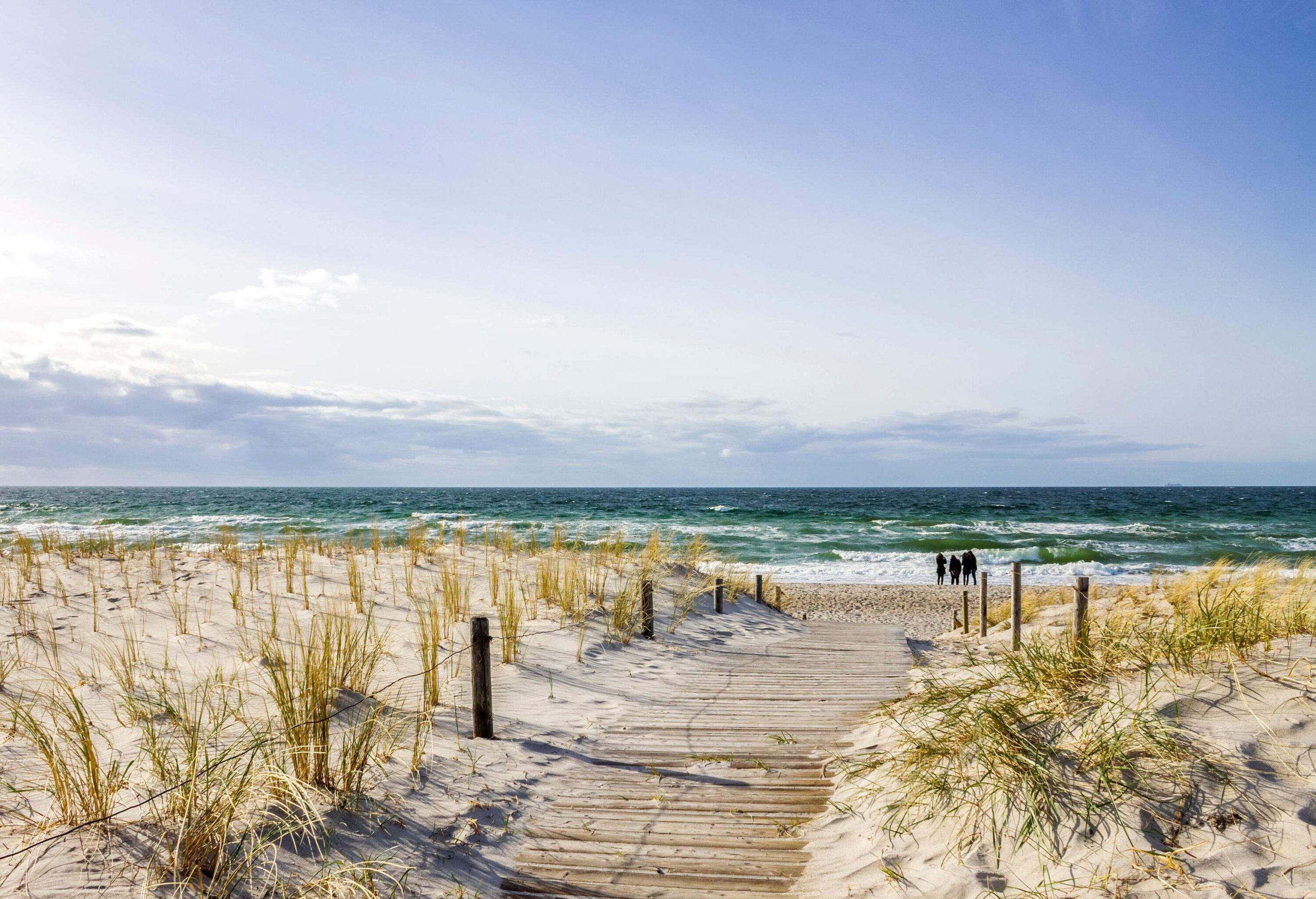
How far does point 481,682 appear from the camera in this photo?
5.27 m

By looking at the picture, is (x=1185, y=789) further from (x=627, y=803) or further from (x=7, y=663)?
(x=7, y=663)

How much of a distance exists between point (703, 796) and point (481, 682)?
179cm

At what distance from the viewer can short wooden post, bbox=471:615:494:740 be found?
17.1 feet

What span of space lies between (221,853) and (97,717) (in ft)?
10.1

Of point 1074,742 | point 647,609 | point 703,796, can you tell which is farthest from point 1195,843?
point 647,609

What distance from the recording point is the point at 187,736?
3.47m

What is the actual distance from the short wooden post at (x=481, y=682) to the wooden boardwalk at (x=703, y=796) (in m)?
0.84

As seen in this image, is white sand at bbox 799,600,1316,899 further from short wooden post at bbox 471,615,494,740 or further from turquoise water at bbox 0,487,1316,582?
turquoise water at bbox 0,487,1316,582

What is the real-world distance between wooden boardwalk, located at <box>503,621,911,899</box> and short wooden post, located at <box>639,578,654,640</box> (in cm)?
160

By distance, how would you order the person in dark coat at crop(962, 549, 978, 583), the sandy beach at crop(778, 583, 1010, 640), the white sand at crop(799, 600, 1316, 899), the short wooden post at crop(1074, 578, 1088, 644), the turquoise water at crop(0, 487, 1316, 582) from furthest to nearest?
1. the turquoise water at crop(0, 487, 1316, 582)
2. the person in dark coat at crop(962, 549, 978, 583)
3. the sandy beach at crop(778, 583, 1010, 640)
4. the short wooden post at crop(1074, 578, 1088, 644)
5. the white sand at crop(799, 600, 1316, 899)

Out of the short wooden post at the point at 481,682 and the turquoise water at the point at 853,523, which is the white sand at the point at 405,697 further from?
the turquoise water at the point at 853,523

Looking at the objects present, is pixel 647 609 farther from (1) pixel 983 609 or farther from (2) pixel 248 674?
(1) pixel 983 609

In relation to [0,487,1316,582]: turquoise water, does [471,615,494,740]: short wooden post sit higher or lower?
higher

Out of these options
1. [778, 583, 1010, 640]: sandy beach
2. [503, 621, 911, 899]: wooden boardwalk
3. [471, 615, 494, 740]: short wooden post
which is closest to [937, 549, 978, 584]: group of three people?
[778, 583, 1010, 640]: sandy beach
